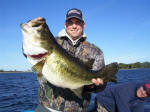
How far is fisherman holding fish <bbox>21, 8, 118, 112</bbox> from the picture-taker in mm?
3842

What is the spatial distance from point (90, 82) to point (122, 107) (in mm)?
3965

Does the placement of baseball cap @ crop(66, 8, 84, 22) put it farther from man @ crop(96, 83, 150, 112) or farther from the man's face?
man @ crop(96, 83, 150, 112)

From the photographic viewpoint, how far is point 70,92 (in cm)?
475

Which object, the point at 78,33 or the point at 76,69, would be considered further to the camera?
the point at 78,33

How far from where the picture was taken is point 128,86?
28.0 ft

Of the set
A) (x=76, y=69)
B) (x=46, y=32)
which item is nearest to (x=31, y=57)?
(x=46, y=32)

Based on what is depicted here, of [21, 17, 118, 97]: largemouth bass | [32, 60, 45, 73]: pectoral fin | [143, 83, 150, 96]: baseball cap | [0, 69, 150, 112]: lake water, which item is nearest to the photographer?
[21, 17, 118, 97]: largemouth bass

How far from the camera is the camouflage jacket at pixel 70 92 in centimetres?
479

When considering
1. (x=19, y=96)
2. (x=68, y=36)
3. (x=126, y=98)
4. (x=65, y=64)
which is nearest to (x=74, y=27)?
(x=68, y=36)

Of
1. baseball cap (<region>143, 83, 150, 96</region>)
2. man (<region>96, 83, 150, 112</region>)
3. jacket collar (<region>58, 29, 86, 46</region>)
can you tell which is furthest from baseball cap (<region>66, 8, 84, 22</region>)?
baseball cap (<region>143, 83, 150, 96</region>)

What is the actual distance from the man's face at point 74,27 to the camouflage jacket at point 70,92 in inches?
6.0

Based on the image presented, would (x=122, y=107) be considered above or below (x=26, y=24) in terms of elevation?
below

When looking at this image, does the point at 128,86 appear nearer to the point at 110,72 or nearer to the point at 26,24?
the point at 110,72

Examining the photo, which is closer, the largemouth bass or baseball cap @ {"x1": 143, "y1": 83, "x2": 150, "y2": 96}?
the largemouth bass
